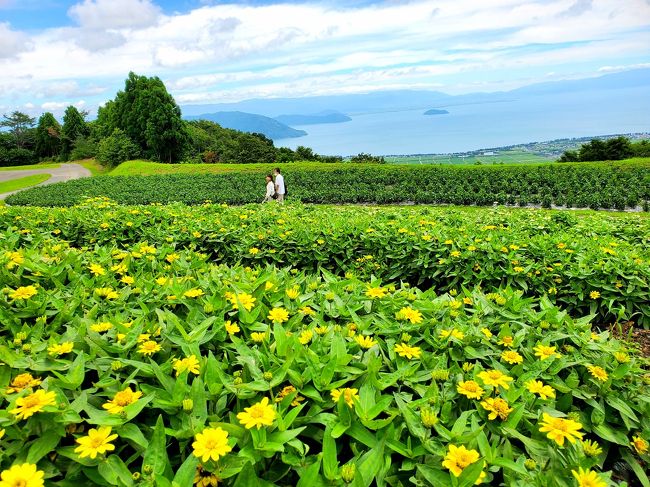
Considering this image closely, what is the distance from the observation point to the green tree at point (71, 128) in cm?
4897

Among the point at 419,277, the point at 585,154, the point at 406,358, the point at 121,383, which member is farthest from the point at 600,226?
the point at 585,154

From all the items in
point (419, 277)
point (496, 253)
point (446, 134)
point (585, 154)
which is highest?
point (446, 134)

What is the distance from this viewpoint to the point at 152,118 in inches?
1516

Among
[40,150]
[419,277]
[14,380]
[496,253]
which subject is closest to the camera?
[14,380]

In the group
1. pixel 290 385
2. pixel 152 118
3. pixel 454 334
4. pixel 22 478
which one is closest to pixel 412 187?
pixel 454 334

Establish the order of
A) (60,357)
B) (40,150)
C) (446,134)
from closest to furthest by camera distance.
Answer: (60,357), (40,150), (446,134)

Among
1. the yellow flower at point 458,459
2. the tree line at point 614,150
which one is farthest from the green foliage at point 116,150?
the yellow flower at point 458,459

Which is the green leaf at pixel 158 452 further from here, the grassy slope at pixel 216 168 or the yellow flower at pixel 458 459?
the grassy slope at pixel 216 168

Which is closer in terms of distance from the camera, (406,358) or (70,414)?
(70,414)

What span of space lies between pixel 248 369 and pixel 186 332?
16.2 inches

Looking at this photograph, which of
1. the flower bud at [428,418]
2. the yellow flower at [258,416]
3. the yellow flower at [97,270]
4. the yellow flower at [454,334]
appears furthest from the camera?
the yellow flower at [97,270]

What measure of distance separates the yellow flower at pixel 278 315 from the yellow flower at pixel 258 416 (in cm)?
68

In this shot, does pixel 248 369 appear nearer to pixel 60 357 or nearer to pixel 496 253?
pixel 60 357

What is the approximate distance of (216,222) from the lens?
17.8ft
